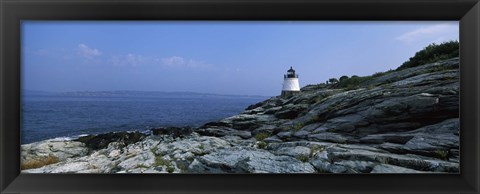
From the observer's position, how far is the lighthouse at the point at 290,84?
2.84m

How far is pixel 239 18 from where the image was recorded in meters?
1.37

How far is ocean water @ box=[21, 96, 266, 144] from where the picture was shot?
2363 mm

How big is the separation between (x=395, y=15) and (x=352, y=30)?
4.26 ft

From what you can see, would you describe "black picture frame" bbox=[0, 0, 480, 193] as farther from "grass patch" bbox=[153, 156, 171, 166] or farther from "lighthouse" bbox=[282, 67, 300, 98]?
"lighthouse" bbox=[282, 67, 300, 98]

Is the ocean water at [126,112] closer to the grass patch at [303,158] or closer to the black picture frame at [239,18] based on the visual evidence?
the grass patch at [303,158]

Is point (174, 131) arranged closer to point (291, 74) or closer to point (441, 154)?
point (291, 74)

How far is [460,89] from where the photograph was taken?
139 cm

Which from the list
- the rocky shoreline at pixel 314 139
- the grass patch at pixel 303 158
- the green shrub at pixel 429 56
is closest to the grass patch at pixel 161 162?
the rocky shoreline at pixel 314 139

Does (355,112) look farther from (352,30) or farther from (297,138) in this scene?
(352,30)

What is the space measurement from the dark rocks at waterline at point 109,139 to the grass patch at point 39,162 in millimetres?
437

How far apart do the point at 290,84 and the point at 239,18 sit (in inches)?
67.4

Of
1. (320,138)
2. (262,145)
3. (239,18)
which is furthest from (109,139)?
(239,18)

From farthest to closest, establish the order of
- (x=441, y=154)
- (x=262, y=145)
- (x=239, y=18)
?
(x=262, y=145)
(x=441, y=154)
(x=239, y=18)

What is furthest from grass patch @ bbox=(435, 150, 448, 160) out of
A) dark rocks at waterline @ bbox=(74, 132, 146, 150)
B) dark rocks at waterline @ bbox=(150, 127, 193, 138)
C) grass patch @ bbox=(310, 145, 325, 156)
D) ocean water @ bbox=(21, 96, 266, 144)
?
dark rocks at waterline @ bbox=(74, 132, 146, 150)
